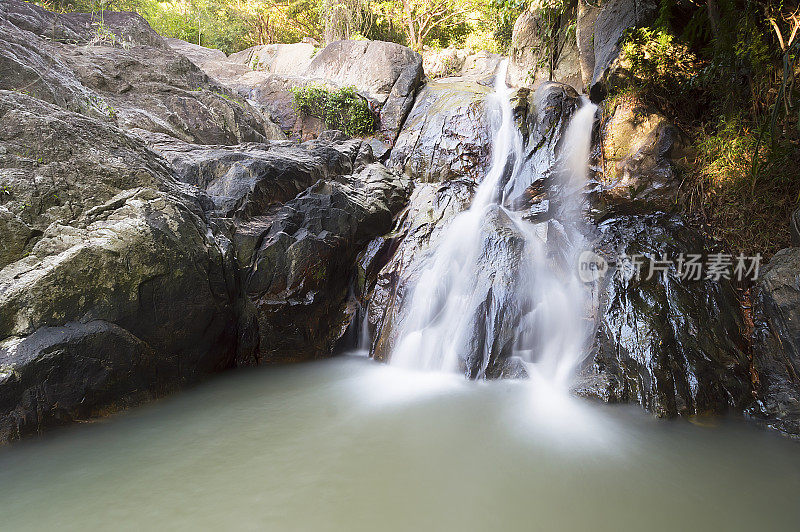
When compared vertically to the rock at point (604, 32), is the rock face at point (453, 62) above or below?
above

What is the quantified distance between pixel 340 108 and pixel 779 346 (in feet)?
27.5

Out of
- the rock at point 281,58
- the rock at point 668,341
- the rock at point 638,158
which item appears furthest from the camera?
the rock at point 281,58

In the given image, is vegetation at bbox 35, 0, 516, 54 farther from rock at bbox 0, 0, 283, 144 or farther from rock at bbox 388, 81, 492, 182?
rock at bbox 388, 81, 492, 182

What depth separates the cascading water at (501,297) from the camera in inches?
155

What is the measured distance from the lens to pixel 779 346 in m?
3.22

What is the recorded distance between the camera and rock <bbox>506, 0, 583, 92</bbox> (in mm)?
7691

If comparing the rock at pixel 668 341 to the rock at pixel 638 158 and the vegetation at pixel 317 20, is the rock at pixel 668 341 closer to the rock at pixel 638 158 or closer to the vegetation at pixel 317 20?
the rock at pixel 638 158

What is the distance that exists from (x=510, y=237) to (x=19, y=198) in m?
4.62

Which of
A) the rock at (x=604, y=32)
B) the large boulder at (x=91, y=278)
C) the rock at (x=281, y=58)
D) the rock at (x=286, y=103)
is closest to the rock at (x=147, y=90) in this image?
the rock at (x=286, y=103)

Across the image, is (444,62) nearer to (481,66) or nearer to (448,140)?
(481,66)

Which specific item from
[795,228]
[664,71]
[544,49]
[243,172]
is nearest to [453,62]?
[544,49]

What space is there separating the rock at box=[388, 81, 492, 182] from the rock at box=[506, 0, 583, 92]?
1136mm

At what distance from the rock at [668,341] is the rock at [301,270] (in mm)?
2851

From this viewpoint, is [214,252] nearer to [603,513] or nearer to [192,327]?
[192,327]
